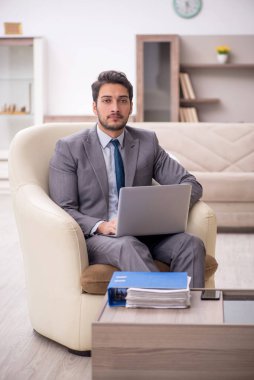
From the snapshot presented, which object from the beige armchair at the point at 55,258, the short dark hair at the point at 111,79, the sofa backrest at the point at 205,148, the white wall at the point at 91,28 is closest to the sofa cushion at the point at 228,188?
the sofa backrest at the point at 205,148

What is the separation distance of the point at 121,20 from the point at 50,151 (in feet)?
17.9

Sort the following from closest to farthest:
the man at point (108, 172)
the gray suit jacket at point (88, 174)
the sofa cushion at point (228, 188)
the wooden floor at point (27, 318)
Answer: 1. the wooden floor at point (27, 318)
2. the man at point (108, 172)
3. the gray suit jacket at point (88, 174)
4. the sofa cushion at point (228, 188)

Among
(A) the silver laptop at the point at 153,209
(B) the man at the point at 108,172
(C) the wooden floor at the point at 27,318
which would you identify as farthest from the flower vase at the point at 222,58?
(A) the silver laptop at the point at 153,209

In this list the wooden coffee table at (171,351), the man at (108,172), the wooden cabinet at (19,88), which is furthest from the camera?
the wooden cabinet at (19,88)

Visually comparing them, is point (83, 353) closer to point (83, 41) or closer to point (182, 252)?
point (182, 252)

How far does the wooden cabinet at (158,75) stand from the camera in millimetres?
8281

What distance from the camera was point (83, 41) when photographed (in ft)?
28.5

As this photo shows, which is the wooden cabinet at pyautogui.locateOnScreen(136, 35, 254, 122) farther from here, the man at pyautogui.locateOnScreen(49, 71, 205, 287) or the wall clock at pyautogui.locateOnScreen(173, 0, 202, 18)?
the man at pyautogui.locateOnScreen(49, 71, 205, 287)

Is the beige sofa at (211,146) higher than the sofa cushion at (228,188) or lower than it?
higher

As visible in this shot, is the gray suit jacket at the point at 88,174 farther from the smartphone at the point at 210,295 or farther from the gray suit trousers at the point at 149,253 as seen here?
the smartphone at the point at 210,295

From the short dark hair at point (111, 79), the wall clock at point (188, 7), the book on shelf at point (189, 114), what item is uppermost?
the wall clock at point (188, 7)

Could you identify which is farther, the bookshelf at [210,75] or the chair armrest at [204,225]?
the bookshelf at [210,75]

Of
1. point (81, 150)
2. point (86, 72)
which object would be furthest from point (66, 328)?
point (86, 72)

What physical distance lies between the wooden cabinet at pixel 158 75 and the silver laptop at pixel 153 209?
536 centimetres
